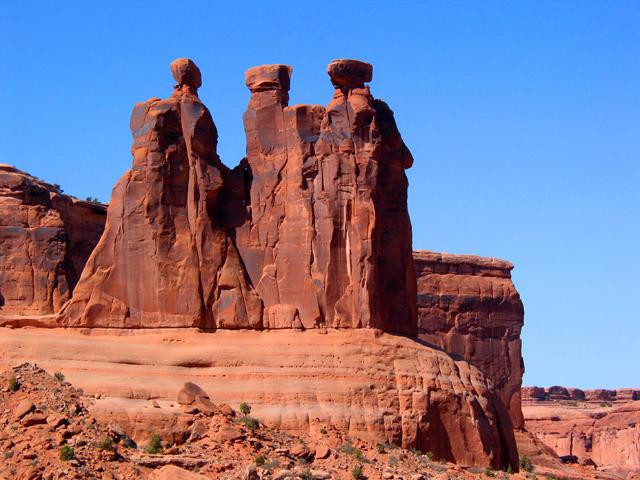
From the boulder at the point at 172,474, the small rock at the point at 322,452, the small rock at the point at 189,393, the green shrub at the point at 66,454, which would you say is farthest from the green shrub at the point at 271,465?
the green shrub at the point at 66,454

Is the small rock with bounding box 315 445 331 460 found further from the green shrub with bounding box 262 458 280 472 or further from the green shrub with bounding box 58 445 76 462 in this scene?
the green shrub with bounding box 58 445 76 462

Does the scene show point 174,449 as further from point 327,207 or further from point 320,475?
point 327,207

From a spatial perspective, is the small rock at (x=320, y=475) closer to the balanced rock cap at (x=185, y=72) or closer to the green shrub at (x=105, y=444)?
the green shrub at (x=105, y=444)

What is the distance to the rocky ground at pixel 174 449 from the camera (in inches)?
1994

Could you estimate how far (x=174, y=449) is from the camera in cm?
5494

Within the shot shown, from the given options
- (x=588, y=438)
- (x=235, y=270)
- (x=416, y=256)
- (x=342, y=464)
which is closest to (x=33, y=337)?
(x=235, y=270)

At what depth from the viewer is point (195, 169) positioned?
6531 centimetres

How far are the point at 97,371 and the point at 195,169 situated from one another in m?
9.46

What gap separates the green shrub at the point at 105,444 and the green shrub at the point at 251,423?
19.8ft

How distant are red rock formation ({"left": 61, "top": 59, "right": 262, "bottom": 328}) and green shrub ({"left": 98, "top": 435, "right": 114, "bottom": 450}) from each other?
38.2 feet

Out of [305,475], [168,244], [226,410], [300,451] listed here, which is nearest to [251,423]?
[226,410]

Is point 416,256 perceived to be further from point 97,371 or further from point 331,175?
point 97,371

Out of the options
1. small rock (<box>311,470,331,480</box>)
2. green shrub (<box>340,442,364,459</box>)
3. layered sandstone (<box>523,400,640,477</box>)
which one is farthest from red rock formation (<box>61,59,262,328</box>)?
layered sandstone (<box>523,400,640,477</box>)

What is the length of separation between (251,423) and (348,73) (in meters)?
15.6
